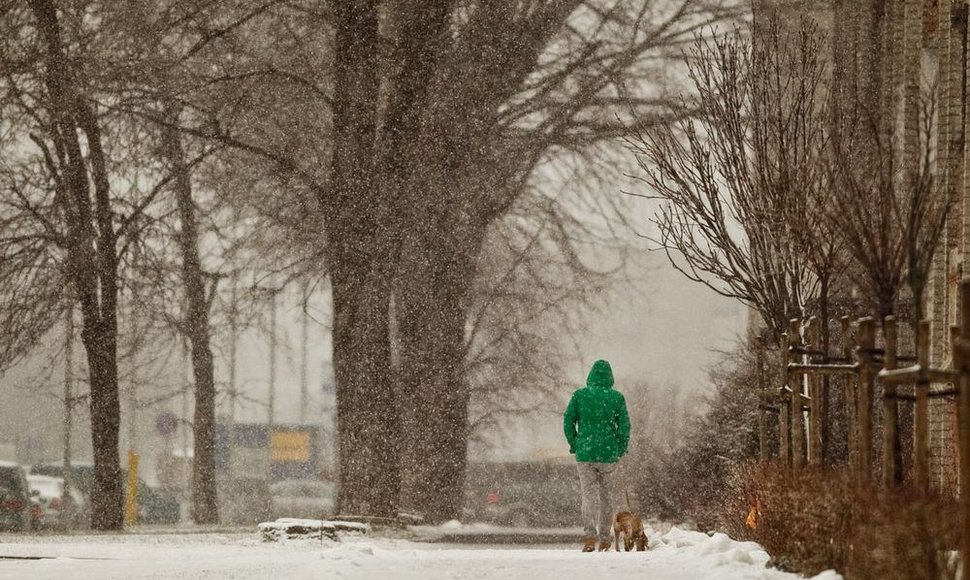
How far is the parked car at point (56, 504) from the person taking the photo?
110 ft

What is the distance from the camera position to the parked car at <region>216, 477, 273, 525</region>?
40.4m

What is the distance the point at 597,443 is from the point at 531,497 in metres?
23.5

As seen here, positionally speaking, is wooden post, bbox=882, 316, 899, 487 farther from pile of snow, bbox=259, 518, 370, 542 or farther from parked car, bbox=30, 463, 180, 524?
parked car, bbox=30, 463, 180, 524

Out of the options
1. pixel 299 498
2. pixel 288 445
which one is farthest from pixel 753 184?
pixel 288 445

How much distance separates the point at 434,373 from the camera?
1032 inches

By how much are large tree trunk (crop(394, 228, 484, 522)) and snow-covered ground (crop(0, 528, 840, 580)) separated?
381 inches

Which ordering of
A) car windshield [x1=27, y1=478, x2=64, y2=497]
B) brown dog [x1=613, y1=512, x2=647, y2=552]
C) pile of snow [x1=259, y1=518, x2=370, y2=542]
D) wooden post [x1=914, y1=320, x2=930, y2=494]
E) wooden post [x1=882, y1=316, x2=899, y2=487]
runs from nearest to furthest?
wooden post [x1=914, y1=320, x2=930, y2=494], wooden post [x1=882, y1=316, x2=899, y2=487], brown dog [x1=613, y1=512, x2=647, y2=552], pile of snow [x1=259, y1=518, x2=370, y2=542], car windshield [x1=27, y1=478, x2=64, y2=497]

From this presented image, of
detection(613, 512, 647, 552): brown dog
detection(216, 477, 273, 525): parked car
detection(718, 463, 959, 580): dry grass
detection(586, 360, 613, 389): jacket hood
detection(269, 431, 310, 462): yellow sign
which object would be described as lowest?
detection(216, 477, 273, 525): parked car

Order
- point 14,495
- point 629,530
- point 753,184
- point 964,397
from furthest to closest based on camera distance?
point 14,495
point 753,184
point 629,530
point 964,397

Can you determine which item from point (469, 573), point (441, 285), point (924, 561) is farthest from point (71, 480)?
point (924, 561)

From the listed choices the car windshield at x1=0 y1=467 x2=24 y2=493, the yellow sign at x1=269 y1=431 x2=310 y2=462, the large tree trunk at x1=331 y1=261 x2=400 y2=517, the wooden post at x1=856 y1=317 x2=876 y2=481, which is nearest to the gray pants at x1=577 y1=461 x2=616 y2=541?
the wooden post at x1=856 y1=317 x2=876 y2=481

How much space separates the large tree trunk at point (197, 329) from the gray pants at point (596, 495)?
31.9 ft

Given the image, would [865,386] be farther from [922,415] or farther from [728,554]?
[728,554]

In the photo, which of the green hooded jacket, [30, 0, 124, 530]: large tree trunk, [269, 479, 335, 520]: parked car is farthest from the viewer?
[269, 479, 335, 520]: parked car
